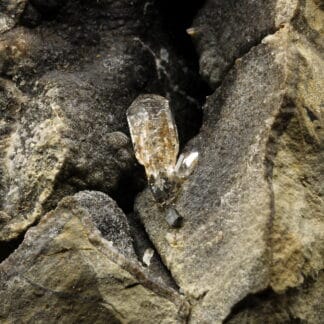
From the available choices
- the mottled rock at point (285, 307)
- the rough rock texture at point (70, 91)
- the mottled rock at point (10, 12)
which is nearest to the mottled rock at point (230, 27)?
the rough rock texture at point (70, 91)

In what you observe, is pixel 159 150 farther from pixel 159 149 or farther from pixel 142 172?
pixel 142 172

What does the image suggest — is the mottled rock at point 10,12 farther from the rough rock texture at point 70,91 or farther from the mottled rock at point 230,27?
the mottled rock at point 230,27

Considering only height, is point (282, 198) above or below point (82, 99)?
below

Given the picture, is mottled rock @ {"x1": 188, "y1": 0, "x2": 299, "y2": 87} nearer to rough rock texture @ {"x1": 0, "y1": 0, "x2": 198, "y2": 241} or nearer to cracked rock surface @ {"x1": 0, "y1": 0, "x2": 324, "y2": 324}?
cracked rock surface @ {"x1": 0, "y1": 0, "x2": 324, "y2": 324}

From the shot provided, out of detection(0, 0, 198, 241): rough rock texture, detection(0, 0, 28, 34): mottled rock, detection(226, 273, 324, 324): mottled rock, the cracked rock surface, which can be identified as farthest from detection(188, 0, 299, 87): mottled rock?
detection(226, 273, 324, 324): mottled rock

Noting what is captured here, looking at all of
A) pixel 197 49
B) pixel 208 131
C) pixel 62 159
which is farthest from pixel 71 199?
pixel 197 49

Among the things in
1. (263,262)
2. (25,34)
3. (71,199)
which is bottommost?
(263,262)

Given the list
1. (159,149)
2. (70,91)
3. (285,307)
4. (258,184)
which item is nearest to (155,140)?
(159,149)

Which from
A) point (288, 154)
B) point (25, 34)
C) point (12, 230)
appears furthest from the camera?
point (25, 34)

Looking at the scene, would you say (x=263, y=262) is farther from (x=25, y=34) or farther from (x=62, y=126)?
(x=25, y=34)
